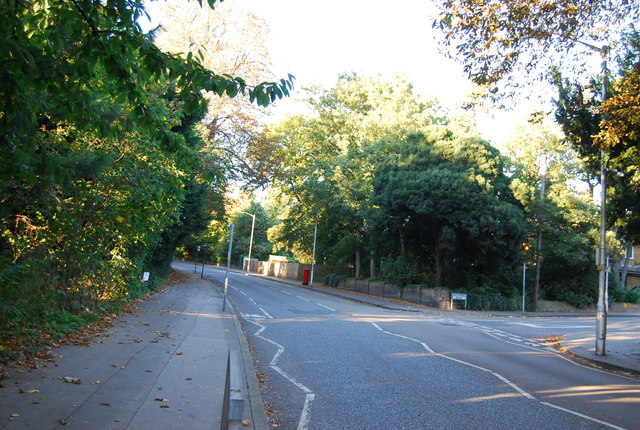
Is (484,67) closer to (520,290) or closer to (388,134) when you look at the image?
(388,134)

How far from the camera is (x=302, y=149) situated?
42781mm

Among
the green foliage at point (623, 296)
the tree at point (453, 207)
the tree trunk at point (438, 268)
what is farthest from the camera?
the green foliage at point (623, 296)

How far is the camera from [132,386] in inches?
256

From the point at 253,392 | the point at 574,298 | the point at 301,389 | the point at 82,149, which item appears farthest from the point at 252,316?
the point at 574,298

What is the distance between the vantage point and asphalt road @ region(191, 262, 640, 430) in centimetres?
624

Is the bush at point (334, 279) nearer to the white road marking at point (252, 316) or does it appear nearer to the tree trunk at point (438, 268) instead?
the tree trunk at point (438, 268)

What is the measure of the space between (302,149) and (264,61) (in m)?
15.7

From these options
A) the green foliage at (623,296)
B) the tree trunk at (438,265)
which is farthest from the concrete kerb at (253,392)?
the green foliage at (623,296)

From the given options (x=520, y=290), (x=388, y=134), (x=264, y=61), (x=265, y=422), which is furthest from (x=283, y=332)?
(x=520, y=290)

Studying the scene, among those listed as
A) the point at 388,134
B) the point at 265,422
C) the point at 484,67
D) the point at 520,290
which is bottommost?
the point at 265,422

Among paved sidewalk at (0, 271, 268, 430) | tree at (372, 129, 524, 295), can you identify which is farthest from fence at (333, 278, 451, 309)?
paved sidewalk at (0, 271, 268, 430)

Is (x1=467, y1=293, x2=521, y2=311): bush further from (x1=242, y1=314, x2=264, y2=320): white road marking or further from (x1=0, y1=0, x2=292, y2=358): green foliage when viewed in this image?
(x1=0, y1=0, x2=292, y2=358): green foliage

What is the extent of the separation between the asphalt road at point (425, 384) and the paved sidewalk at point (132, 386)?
0.73 metres

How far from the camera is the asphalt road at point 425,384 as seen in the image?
6.24 meters
